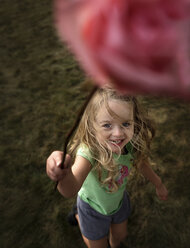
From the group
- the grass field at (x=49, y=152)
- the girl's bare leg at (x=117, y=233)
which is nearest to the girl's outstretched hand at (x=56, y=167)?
the girl's bare leg at (x=117, y=233)

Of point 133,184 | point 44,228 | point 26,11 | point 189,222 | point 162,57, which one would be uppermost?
point 162,57

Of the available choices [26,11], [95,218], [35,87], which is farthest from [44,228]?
[26,11]

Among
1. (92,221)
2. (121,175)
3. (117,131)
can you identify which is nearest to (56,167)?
(117,131)

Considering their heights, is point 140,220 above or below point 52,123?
below

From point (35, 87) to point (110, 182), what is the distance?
1359 millimetres

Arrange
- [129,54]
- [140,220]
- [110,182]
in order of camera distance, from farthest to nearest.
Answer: [140,220] → [110,182] → [129,54]

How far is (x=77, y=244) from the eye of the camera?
1496mm

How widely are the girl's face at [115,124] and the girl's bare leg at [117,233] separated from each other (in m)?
0.57

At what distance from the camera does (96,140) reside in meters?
1.04

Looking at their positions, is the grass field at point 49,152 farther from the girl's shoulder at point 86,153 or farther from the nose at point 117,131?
the nose at point 117,131

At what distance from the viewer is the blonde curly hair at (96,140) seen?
0.98m

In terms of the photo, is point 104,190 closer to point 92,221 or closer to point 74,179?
point 92,221

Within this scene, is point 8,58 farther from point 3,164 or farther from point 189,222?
point 189,222

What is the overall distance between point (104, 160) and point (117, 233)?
0.59m
